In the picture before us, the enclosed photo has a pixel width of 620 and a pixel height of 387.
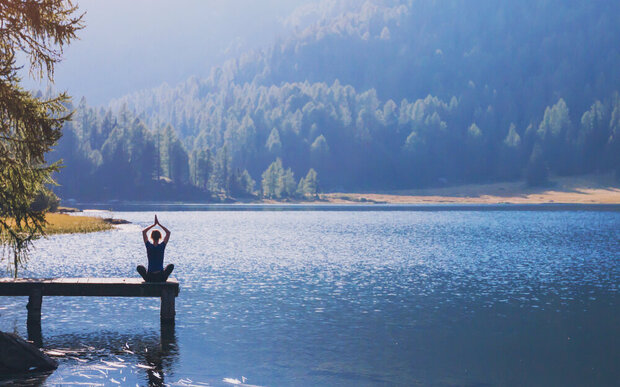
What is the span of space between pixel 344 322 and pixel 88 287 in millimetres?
11375

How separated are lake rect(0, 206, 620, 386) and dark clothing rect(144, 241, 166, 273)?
2683mm

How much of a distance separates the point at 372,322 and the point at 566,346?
845cm

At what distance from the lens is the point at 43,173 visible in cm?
2428

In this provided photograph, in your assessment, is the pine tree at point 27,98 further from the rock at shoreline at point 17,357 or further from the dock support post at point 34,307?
the dock support post at point 34,307

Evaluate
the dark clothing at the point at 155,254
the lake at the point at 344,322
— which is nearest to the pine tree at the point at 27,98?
the dark clothing at the point at 155,254

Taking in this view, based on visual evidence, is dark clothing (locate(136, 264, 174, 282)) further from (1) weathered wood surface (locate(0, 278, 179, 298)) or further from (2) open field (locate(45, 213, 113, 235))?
(2) open field (locate(45, 213, 113, 235))

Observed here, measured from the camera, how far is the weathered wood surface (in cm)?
2736

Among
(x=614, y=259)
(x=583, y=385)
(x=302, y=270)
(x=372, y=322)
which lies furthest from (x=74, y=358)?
(x=614, y=259)

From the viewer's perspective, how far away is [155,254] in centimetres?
2755

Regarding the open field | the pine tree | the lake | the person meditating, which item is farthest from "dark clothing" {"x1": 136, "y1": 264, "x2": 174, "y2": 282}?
the open field

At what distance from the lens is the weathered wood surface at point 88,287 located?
27.4m

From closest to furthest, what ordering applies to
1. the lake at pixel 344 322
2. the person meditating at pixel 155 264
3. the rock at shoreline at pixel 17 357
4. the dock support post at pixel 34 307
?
the rock at shoreline at pixel 17 357 → the lake at pixel 344 322 → the person meditating at pixel 155 264 → the dock support post at pixel 34 307

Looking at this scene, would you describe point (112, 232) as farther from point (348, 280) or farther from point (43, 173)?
point (43, 173)

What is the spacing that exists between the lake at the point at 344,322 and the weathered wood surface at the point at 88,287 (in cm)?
158
